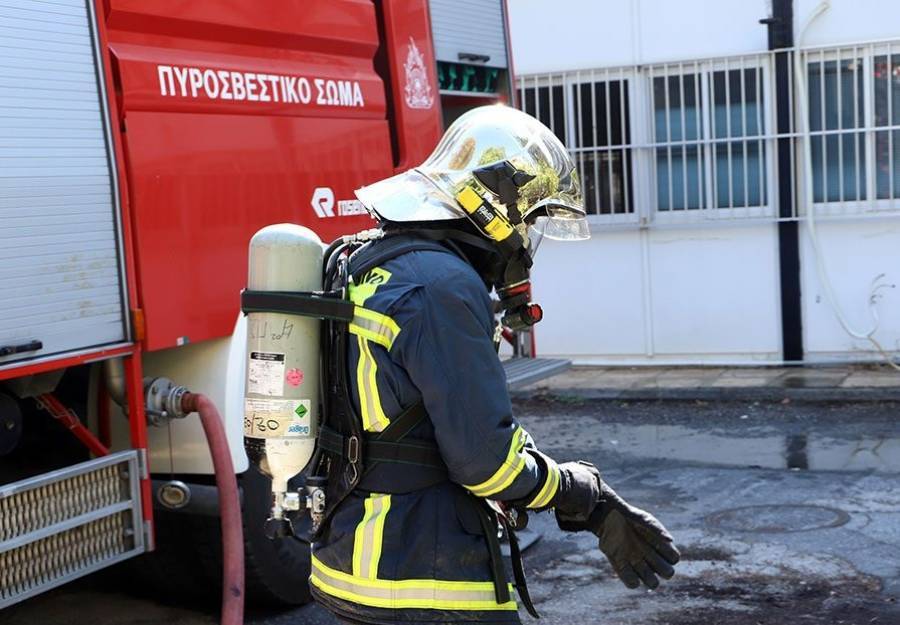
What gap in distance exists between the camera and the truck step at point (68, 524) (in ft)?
13.0

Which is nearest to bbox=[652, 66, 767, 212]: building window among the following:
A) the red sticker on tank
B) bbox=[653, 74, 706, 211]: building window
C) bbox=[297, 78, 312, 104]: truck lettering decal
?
bbox=[653, 74, 706, 211]: building window

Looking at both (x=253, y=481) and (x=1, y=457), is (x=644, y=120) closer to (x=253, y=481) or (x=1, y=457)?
(x=253, y=481)

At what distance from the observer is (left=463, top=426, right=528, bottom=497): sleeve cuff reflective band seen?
8.57 ft

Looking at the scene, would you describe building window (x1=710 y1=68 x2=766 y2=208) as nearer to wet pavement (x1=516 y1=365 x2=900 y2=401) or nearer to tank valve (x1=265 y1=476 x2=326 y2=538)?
wet pavement (x1=516 y1=365 x2=900 y2=401)

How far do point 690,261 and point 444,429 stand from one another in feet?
26.4

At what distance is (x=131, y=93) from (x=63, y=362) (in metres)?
0.99

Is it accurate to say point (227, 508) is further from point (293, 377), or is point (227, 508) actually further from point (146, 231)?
point (293, 377)

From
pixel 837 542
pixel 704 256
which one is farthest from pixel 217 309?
pixel 704 256

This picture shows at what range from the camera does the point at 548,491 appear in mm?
2727

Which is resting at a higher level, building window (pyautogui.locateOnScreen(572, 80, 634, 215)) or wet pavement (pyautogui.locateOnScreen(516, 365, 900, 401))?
building window (pyautogui.locateOnScreen(572, 80, 634, 215))

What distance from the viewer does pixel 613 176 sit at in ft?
34.9

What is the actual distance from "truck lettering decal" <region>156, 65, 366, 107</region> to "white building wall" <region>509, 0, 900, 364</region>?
5232mm

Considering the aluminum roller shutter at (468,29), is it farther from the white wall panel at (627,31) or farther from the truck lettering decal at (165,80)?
the white wall panel at (627,31)

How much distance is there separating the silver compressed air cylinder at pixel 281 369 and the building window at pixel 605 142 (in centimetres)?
795
